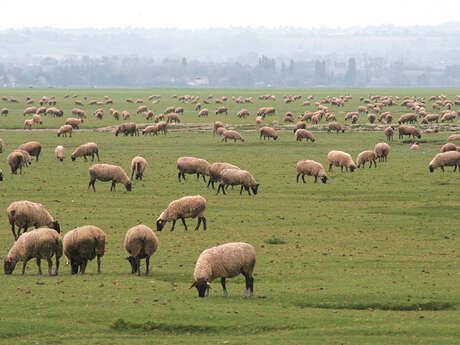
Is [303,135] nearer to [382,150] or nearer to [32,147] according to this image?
[382,150]

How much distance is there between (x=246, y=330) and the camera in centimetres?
1503

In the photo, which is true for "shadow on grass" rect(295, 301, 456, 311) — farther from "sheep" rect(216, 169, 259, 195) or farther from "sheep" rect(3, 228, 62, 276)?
"sheep" rect(216, 169, 259, 195)

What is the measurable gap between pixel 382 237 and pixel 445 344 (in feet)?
38.8

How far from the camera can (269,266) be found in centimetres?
2117

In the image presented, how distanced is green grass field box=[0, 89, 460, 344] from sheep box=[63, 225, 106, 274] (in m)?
0.43

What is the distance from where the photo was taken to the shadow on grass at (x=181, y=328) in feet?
49.4

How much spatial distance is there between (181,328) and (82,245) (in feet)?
16.8

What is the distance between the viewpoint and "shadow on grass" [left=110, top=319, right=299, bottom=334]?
15.1 meters

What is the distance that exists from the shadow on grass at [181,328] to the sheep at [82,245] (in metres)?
4.38

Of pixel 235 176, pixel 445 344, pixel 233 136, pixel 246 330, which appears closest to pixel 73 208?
pixel 235 176

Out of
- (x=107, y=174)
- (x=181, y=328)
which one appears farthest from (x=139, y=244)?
(x=107, y=174)

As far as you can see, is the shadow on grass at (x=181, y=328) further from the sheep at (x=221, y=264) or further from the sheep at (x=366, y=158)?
the sheep at (x=366, y=158)

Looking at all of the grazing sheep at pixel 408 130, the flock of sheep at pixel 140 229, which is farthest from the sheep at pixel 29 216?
the grazing sheep at pixel 408 130

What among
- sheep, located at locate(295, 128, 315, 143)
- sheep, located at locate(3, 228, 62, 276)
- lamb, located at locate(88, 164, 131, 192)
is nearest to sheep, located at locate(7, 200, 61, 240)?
sheep, located at locate(3, 228, 62, 276)
